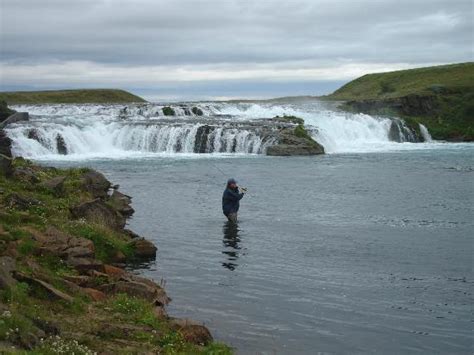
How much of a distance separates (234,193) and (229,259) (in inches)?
218

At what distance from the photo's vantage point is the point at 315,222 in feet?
84.7

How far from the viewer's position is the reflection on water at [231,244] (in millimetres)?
19141

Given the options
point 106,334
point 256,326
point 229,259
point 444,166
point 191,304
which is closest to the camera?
point 106,334

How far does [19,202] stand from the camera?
747 inches

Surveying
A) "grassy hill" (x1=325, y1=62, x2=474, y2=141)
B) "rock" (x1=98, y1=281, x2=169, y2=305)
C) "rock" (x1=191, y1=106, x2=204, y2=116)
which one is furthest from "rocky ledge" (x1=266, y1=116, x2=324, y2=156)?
"rock" (x1=98, y1=281, x2=169, y2=305)

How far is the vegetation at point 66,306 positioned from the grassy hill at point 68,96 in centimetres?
8893

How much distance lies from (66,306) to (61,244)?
396 centimetres

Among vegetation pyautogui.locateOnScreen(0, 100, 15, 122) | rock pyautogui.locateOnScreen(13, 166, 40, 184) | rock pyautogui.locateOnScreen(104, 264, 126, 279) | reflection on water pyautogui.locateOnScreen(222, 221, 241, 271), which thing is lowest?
reflection on water pyautogui.locateOnScreen(222, 221, 241, 271)

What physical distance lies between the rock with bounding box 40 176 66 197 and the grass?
8284 cm

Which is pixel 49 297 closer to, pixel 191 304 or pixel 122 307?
pixel 122 307

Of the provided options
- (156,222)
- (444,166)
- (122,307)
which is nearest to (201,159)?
(444,166)

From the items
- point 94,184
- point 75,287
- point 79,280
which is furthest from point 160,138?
point 75,287

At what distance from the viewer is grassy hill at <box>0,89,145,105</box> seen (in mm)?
107000

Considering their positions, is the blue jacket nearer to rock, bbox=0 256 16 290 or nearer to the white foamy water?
rock, bbox=0 256 16 290
